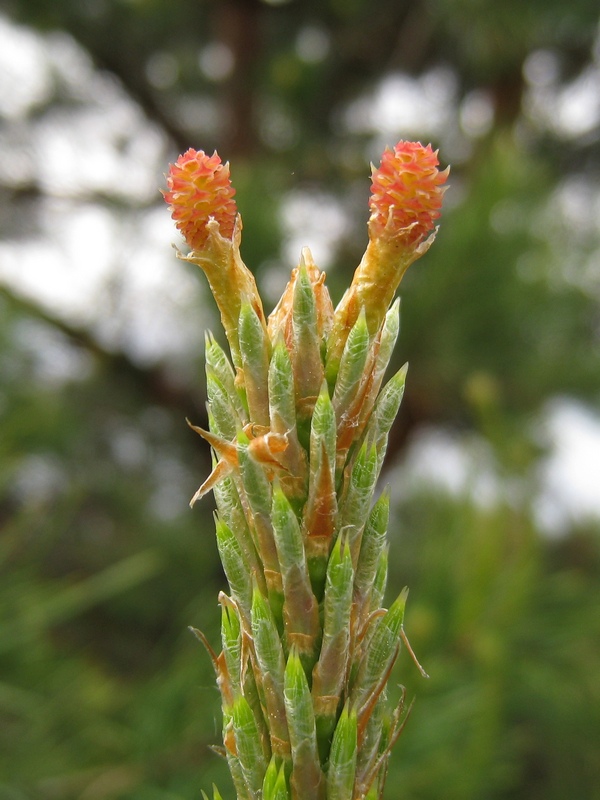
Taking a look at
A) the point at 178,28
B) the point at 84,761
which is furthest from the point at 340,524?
the point at 178,28

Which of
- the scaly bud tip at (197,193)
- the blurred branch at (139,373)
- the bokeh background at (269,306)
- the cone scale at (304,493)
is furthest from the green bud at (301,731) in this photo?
the blurred branch at (139,373)

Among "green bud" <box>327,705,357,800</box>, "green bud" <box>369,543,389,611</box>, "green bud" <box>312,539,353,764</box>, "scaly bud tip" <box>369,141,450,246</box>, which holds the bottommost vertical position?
"green bud" <box>327,705,357,800</box>

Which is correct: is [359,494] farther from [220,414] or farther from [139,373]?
[139,373]

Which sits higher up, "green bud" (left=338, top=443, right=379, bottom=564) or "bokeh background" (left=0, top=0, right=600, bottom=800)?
"bokeh background" (left=0, top=0, right=600, bottom=800)

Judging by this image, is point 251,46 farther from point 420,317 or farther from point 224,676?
point 224,676

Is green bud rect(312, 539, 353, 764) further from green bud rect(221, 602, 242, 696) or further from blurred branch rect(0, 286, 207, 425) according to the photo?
blurred branch rect(0, 286, 207, 425)

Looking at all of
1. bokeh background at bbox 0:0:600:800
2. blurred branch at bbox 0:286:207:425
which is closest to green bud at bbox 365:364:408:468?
bokeh background at bbox 0:0:600:800
